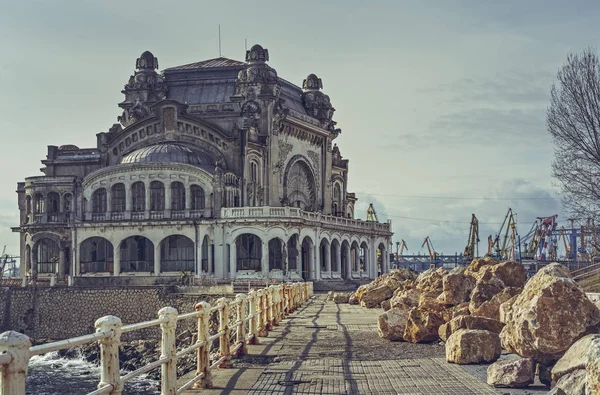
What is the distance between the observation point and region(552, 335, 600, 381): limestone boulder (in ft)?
36.8

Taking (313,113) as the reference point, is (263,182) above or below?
below

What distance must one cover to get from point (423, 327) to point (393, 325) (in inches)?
41.8

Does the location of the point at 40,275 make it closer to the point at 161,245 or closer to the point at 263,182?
the point at 161,245

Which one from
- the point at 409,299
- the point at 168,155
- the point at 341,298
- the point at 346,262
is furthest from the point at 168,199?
the point at 409,299

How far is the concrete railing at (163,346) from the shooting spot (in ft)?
22.8

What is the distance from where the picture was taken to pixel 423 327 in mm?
19672

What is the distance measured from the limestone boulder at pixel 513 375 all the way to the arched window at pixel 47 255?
184ft

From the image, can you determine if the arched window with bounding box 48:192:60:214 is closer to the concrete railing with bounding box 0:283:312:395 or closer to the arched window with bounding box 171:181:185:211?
the arched window with bounding box 171:181:185:211

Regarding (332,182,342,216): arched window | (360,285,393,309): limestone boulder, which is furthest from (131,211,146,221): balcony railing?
(332,182,342,216): arched window

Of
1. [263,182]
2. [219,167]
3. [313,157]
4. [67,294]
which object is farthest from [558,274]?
[313,157]

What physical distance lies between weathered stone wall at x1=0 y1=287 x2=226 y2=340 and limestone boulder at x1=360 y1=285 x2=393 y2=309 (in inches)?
511

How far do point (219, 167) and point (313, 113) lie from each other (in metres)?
21.2

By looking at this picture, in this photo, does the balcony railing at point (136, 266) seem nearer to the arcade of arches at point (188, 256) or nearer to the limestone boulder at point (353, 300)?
the arcade of arches at point (188, 256)

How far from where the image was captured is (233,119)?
69.4 meters
